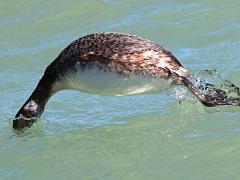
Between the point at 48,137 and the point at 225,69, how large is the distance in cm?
250

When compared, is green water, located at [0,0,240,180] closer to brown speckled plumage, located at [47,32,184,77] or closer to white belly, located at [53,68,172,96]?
white belly, located at [53,68,172,96]

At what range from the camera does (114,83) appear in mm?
8047

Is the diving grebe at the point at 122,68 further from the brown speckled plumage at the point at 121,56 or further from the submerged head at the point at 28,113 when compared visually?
the submerged head at the point at 28,113

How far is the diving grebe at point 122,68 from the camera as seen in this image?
7969mm

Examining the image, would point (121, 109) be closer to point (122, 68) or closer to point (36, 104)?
point (36, 104)

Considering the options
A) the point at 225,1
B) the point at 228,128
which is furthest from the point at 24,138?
the point at 225,1

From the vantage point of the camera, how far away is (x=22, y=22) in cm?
1285

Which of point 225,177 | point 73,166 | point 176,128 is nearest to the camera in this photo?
point 225,177

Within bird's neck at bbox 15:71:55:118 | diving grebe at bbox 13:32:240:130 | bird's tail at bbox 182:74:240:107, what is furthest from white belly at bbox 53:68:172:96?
bird's neck at bbox 15:71:55:118

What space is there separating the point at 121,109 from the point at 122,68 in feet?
4.45

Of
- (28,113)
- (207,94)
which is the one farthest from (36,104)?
(207,94)

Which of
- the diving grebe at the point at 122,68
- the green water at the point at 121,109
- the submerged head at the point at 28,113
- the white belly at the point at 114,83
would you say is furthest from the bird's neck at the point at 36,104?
the white belly at the point at 114,83

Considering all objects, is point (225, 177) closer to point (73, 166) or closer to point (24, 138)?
point (73, 166)

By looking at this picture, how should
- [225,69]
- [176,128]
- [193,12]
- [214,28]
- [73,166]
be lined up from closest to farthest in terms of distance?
[73,166] < [176,128] < [225,69] < [214,28] < [193,12]
